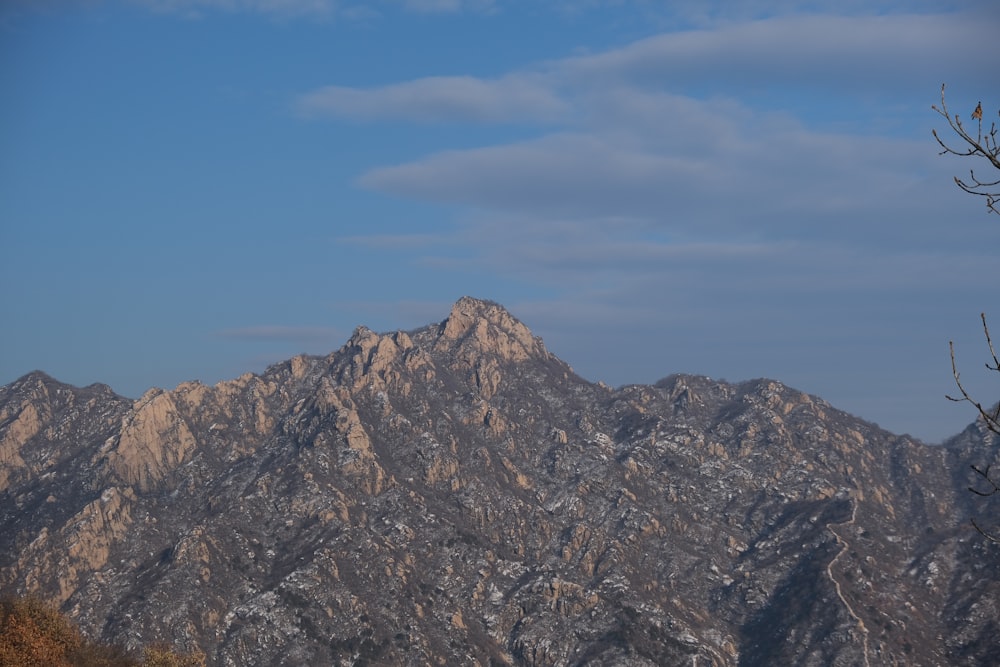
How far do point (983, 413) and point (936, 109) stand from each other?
34.2ft

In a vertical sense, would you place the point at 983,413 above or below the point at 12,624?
above

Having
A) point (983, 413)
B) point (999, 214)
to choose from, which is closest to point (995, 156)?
point (999, 214)

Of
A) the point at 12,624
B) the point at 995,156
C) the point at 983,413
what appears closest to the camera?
the point at 983,413

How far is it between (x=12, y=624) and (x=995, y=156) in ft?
466

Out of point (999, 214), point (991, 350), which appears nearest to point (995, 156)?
point (999, 214)

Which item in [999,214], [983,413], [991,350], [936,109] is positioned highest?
[936,109]

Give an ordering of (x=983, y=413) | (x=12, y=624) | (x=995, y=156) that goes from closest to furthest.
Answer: (x=983, y=413), (x=995, y=156), (x=12, y=624)

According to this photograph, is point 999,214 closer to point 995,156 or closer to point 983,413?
point 995,156

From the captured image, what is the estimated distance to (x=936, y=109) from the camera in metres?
34.9

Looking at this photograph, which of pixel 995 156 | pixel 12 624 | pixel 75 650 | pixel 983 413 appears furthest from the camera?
pixel 75 650

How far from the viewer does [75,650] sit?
154 m

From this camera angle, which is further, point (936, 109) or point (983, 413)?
point (936, 109)

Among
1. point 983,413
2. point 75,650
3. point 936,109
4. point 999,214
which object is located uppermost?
point 936,109

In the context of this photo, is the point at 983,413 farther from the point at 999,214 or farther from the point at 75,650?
the point at 75,650
